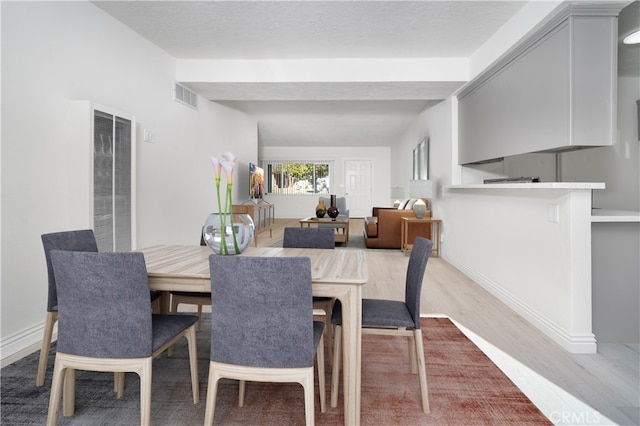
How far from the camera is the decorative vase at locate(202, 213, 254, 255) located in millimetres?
1827

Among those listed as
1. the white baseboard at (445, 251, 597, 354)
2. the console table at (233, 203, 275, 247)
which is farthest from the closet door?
the white baseboard at (445, 251, 597, 354)

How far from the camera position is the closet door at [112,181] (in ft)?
9.77

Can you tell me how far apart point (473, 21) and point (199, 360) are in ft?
12.3

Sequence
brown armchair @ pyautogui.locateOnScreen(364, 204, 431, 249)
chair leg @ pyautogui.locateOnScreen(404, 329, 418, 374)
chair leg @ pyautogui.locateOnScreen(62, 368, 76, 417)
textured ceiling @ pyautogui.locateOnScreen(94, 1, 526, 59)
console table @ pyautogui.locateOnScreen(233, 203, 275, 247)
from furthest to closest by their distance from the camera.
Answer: console table @ pyautogui.locateOnScreen(233, 203, 275, 247), brown armchair @ pyautogui.locateOnScreen(364, 204, 431, 249), textured ceiling @ pyautogui.locateOnScreen(94, 1, 526, 59), chair leg @ pyautogui.locateOnScreen(404, 329, 418, 374), chair leg @ pyautogui.locateOnScreen(62, 368, 76, 417)

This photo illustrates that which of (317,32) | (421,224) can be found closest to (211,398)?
(317,32)

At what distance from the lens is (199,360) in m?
2.21

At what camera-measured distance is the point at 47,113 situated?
8.77 feet

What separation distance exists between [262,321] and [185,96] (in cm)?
431

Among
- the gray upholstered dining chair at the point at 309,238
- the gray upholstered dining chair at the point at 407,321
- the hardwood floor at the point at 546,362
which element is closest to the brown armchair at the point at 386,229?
the hardwood floor at the point at 546,362

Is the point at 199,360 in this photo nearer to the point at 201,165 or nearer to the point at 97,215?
the point at 97,215

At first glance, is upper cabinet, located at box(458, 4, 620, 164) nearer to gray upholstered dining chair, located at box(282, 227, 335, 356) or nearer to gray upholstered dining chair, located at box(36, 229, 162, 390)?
gray upholstered dining chair, located at box(282, 227, 335, 356)

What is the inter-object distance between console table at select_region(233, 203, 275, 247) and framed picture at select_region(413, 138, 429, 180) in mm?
3223

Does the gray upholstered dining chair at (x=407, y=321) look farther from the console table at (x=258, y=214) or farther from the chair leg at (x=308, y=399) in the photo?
the console table at (x=258, y=214)

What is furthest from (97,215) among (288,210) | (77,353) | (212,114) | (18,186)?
(288,210)
